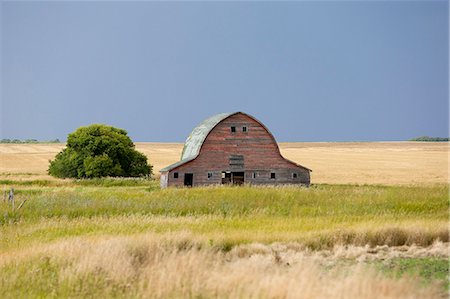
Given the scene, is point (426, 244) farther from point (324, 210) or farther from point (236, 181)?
point (236, 181)

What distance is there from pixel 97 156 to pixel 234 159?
1698cm

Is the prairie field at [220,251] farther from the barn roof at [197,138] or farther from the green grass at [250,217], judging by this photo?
the barn roof at [197,138]

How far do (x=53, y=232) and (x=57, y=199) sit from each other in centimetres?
914

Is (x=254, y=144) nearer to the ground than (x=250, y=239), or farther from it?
farther from it

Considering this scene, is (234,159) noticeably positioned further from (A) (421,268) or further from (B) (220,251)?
(A) (421,268)

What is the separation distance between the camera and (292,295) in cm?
930

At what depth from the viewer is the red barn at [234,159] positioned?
43250 millimetres

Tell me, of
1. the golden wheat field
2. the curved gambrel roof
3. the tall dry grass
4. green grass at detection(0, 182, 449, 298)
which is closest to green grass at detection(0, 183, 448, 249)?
green grass at detection(0, 182, 449, 298)

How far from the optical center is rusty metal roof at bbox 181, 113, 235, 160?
4375cm

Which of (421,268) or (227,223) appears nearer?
(421,268)

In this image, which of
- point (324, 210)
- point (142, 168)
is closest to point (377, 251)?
point (324, 210)

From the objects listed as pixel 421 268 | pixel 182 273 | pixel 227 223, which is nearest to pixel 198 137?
pixel 227 223

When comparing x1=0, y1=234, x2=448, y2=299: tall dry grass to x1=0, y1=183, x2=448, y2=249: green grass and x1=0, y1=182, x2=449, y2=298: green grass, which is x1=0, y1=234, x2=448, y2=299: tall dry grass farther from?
x1=0, y1=183, x2=448, y2=249: green grass

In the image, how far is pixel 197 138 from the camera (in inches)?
1784
